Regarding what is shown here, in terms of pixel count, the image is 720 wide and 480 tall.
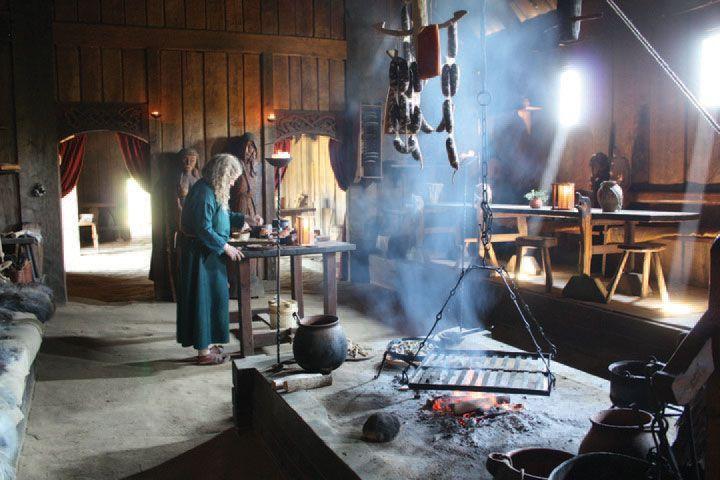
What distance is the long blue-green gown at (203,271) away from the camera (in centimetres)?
595

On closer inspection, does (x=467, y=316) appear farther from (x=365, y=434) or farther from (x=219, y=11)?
(x=219, y=11)

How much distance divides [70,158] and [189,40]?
3.29m

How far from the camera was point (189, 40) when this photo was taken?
33.0ft

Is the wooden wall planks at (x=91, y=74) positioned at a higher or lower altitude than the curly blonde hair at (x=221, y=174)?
higher

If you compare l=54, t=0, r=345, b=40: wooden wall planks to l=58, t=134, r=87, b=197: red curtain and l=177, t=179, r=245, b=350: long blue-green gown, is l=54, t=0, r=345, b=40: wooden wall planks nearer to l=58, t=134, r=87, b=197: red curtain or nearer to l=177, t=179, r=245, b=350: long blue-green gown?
l=58, t=134, r=87, b=197: red curtain

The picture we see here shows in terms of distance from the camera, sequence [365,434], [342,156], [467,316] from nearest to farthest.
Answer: [365,434] < [467,316] < [342,156]

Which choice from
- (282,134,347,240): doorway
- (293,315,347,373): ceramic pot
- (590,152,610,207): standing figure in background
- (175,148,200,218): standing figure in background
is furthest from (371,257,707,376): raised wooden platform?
(282,134,347,240): doorway

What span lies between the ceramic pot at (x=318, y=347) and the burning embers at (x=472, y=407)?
0.78 metres

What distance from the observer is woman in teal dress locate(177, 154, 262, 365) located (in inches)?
235

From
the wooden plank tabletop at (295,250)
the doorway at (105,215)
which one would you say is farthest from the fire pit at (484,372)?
the doorway at (105,215)

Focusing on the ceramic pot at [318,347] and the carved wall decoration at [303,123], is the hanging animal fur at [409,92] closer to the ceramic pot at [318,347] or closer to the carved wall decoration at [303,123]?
the ceramic pot at [318,347]

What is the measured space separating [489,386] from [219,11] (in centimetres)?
851

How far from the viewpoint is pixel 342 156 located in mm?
11344

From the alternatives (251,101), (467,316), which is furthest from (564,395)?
(251,101)
